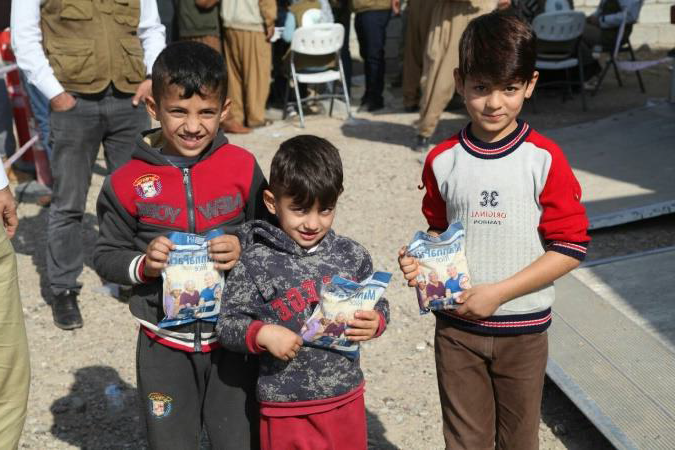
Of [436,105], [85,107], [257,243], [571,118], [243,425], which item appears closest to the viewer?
[257,243]

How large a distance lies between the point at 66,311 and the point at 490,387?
122 inches

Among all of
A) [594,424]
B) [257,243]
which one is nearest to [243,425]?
[257,243]

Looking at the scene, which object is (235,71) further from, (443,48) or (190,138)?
(190,138)

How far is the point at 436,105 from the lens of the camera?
8211 millimetres

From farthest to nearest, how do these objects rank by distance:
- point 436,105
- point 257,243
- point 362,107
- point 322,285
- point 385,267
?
1. point 362,107
2. point 436,105
3. point 385,267
4. point 257,243
5. point 322,285

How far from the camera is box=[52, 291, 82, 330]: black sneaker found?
5.14 m

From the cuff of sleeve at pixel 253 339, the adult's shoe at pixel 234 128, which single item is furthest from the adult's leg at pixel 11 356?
the adult's shoe at pixel 234 128

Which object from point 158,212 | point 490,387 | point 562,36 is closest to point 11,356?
point 158,212

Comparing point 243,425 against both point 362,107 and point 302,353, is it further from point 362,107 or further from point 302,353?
point 362,107

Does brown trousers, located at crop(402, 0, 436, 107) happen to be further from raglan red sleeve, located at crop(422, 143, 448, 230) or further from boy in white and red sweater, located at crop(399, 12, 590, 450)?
boy in white and red sweater, located at crop(399, 12, 590, 450)

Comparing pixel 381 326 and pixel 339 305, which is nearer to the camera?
pixel 339 305

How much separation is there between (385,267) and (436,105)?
2.76 metres

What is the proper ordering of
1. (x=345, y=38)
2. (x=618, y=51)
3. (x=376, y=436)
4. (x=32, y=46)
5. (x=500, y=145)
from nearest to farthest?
(x=500, y=145)
(x=376, y=436)
(x=32, y=46)
(x=618, y=51)
(x=345, y=38)

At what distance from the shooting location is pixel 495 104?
8.42ft
